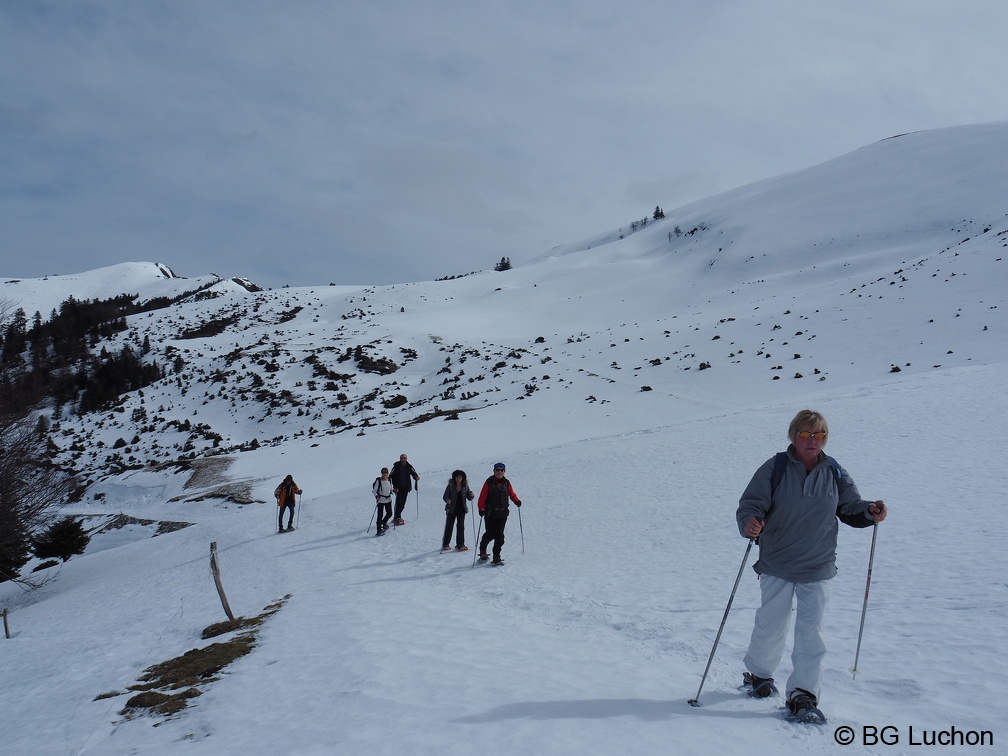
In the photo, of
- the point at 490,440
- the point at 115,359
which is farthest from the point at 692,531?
the point at 115,359

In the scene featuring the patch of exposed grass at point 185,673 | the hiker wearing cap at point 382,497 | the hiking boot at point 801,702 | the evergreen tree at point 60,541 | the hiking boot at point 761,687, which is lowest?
the evergreen tree at point 60,541

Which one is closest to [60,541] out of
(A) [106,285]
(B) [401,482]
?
(B) [401,482]

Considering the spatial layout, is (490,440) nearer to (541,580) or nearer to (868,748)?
(541,580)

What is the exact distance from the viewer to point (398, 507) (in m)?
18.2

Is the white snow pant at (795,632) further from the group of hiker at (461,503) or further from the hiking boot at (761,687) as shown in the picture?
the group of hiker at (461,503)

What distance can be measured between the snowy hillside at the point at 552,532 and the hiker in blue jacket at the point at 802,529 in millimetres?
597

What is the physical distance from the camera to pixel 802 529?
4980mm

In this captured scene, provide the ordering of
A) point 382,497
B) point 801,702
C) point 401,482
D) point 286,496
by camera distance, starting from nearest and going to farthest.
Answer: point 801,702, point 382,497, point 401,482, point 286,496

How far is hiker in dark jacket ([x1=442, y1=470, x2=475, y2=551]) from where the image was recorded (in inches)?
546

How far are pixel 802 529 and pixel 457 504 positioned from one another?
9892 mm

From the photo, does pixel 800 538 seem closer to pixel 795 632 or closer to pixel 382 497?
pixel 795 632

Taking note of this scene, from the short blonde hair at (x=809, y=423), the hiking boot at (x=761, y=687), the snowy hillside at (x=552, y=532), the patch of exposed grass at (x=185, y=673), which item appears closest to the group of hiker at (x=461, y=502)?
the snowy hillside at (x=552, y=532)

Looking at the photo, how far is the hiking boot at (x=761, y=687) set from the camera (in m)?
5.31

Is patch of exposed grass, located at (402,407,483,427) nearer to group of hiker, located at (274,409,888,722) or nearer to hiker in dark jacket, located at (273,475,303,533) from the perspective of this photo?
hiker in dark jacket, located at (273,475,303,533)
